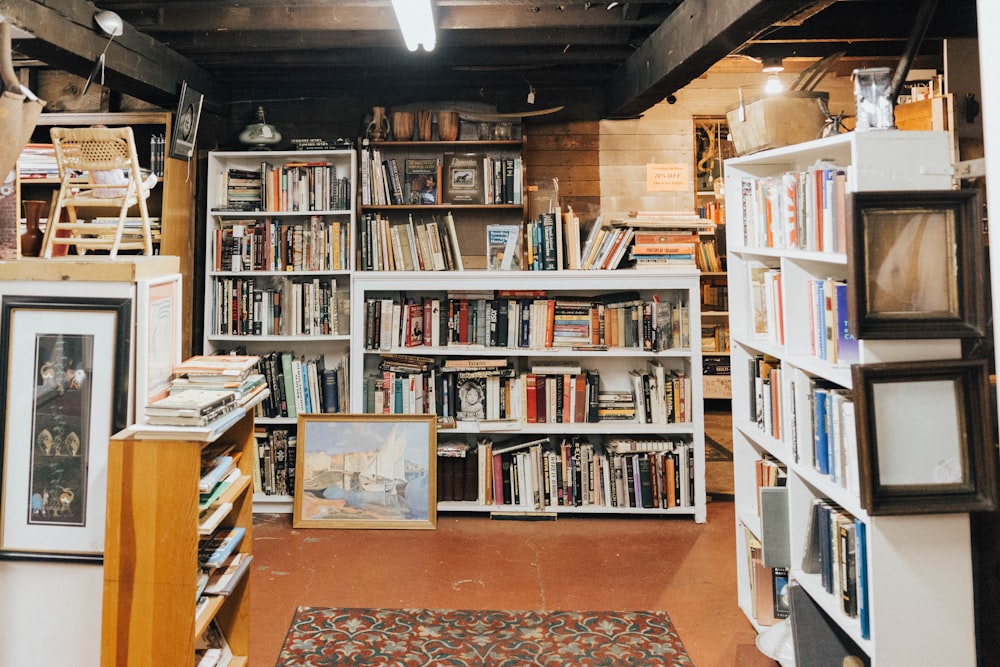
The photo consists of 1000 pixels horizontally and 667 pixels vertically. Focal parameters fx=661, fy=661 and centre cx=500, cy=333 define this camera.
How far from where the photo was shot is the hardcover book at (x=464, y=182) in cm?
416

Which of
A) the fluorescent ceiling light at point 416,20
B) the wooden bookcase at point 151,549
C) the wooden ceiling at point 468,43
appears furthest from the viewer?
the wooden ceiling at point 468,43

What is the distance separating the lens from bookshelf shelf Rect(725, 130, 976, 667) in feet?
5.81

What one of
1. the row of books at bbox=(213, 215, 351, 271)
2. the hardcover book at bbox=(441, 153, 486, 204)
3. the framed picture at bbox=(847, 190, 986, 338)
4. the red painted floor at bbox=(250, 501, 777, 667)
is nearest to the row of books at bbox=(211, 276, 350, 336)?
the row of books at bbox=(213, 215, 351, 271)

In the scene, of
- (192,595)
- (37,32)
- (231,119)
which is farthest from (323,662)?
(231,119)

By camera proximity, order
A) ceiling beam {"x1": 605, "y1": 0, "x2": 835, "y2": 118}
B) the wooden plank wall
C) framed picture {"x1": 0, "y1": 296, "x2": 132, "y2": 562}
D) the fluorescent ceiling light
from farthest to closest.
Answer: the wooden plank wall
the fluorescent ceiling light
ceiling beam {"x1": 605, "y1": 0, "x2": 835, "y2": 118}
framed picture {"x1": 0, "y1": 296, "x2": 132, "y2": 562}

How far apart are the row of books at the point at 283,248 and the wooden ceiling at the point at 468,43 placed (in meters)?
0.85

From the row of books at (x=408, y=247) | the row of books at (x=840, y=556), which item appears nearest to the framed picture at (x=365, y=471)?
the row of books at (x=408, y=247)

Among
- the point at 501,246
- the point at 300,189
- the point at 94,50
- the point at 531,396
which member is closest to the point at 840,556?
the point at 531,396

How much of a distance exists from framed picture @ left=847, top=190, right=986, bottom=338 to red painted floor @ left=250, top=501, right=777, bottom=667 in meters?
1.46

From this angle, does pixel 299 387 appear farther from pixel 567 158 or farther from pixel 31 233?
pixel 567 158

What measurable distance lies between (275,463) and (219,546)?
6.53 feet

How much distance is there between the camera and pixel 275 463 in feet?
13.2

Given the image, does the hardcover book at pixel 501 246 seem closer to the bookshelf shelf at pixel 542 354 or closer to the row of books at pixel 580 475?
the bookshelf shelf at pixel 542 354

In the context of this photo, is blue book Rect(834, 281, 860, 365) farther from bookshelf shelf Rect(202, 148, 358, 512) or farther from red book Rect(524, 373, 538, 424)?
bookshelf shelf Rect(202, 148, 358, 512)
